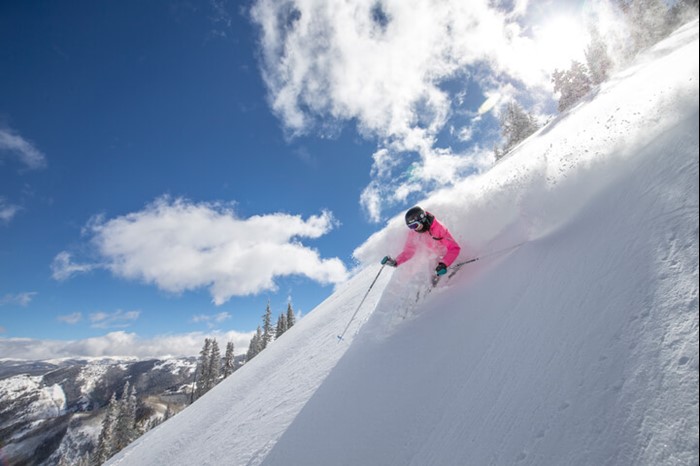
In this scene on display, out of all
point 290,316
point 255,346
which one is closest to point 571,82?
point 290,316

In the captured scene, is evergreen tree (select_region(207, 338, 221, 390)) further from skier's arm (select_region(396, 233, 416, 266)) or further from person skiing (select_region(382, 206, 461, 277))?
person skiing (select_region(382, 206, 461, 277))

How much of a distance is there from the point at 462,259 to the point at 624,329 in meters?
3.56

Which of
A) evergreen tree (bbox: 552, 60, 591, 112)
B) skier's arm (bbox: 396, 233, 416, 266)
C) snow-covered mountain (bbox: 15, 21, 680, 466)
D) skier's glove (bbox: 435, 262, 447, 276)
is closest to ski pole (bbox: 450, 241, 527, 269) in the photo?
snow-covered mountain (bbox: 15, 21, 680, 466)

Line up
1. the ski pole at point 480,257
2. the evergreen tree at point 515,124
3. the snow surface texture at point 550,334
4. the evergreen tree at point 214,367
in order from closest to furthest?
1. the snow surface texture at point 550,334
2. the ski pole at point 480,257
3. the evergreen tree at point 515,124
4. the evergreen tree at point 214,367

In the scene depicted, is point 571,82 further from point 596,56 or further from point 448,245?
point 448,245

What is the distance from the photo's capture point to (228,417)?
25.9ft

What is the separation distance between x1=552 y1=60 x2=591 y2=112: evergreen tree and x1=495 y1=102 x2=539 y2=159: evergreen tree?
14.5 ft

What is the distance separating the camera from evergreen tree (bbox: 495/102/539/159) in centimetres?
3809

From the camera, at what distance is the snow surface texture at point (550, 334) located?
7.93 ft

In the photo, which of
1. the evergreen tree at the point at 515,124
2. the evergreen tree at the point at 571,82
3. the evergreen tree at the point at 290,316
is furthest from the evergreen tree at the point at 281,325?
the evergreen tree at the point at 571,82

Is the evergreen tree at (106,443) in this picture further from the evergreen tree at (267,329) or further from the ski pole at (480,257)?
the ski pole at (480,257)

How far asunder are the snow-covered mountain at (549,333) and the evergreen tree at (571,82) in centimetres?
3489

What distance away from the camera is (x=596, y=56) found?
3192 cm

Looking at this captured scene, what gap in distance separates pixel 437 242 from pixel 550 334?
3.07 metres
